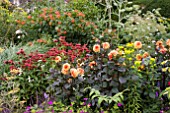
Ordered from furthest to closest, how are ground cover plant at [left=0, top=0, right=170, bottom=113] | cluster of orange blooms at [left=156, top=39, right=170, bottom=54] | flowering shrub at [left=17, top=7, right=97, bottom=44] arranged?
flowering shrub at [left=17, top=7, right=97, bottom=44] → cluster of orange blooms at [left=156, top=39, right=170, bottom=54] → ground cover plant at [left=0, top=0, right=170, bottom=113]

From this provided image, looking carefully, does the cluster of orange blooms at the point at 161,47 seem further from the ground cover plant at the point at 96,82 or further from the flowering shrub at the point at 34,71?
the flowering shrub at the point at 34,71

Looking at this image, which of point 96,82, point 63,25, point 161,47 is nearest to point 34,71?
point 96,82

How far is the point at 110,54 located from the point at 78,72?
0.42m

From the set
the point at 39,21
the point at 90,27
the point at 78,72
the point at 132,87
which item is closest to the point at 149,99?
the point at 132,87

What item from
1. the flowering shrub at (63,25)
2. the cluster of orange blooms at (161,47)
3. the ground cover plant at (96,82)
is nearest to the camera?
the ground cover plant at (96,82)

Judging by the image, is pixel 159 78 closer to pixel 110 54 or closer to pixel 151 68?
pixel 151 68

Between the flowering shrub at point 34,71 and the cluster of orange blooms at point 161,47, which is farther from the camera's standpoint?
the flowering shrub at point 34,71

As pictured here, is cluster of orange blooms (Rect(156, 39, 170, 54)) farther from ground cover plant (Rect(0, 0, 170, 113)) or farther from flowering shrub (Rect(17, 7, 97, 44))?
flowering shrub (Rect(17, 7, 97, 44))

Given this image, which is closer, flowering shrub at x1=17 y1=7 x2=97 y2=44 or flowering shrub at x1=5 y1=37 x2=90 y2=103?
flowering shrub at x1=5 y1=37 x2=90 y2=103

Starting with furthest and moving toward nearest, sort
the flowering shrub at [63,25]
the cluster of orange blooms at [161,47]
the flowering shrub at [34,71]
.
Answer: the flowering shrub at [63,25] → the flowering shrub at [34,71] → the cluster of orange blooms at [161,47]

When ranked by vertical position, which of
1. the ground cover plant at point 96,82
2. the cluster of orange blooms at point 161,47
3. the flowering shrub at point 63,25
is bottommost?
the ground cover plant at point 96,82

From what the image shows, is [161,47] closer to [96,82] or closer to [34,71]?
[96,82]

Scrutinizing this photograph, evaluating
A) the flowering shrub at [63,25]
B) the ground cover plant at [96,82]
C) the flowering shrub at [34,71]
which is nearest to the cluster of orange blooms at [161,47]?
the ground cover plant at [96,82]

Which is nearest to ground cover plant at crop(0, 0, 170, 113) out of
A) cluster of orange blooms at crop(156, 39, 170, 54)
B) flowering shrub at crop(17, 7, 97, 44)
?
cluster of orange blooms at crop(156, 39, 170, 54)
